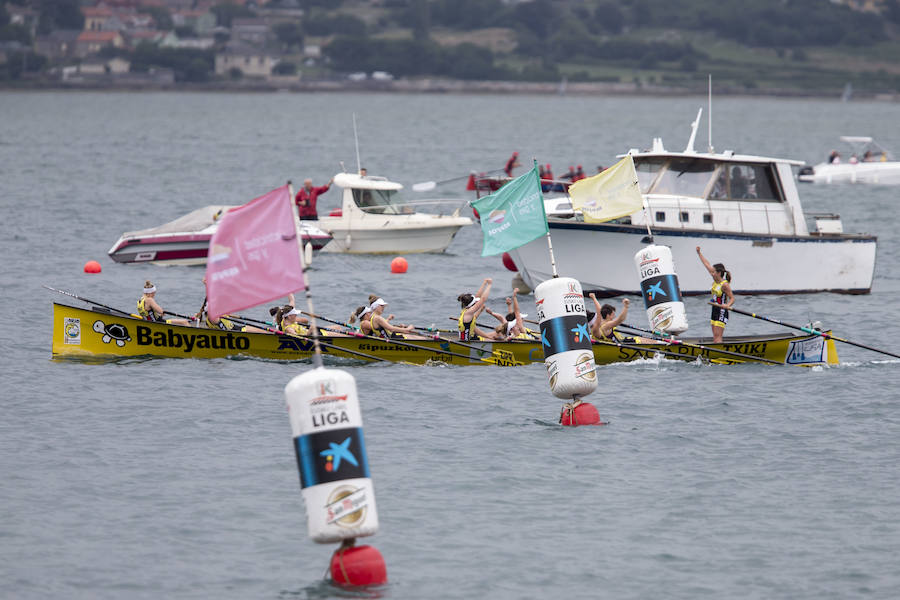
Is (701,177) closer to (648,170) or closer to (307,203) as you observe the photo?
(648,170)

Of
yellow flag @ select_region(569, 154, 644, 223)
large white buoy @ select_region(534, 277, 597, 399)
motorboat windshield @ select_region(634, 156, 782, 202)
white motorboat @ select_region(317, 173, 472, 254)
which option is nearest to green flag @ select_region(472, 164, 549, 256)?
large white buoy @ select_region(534, 277, 597, 399)

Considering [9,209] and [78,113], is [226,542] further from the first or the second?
[78,113]

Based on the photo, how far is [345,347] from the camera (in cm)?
2647

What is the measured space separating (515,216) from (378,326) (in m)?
4.73

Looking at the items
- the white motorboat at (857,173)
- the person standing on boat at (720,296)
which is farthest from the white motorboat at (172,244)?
the white motorboat at (857,173)

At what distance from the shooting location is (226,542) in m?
17.1

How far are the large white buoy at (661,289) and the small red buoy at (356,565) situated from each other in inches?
468

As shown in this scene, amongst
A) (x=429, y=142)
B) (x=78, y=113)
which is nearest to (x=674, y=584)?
(x=429, y=142)

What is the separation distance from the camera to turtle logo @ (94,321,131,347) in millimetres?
26562

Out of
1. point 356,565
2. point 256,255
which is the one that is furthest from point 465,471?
point 256,255

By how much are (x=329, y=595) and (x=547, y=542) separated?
3.20m

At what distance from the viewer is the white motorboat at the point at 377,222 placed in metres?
41.7

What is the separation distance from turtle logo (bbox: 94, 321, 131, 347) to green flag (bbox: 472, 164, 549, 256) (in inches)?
308

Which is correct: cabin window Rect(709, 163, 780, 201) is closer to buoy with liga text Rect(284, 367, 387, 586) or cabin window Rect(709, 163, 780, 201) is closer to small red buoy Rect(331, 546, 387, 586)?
small red buoy Rect(331, 546, 387, 586)
